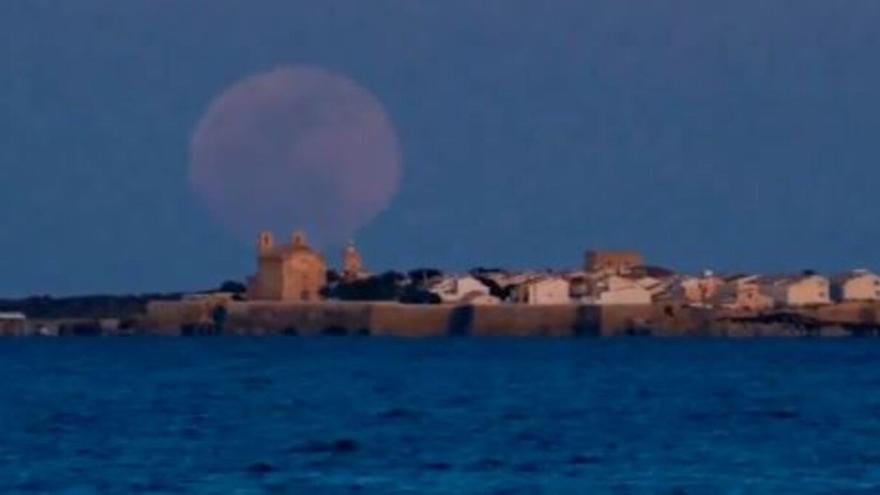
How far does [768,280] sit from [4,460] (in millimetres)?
91978

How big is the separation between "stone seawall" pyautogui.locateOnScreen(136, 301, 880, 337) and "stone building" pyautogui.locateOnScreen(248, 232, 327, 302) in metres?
0.63

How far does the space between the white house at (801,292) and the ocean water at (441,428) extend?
4699 cm

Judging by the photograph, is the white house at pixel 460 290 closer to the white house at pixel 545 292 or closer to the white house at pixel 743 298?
the white house at pixel 545 292

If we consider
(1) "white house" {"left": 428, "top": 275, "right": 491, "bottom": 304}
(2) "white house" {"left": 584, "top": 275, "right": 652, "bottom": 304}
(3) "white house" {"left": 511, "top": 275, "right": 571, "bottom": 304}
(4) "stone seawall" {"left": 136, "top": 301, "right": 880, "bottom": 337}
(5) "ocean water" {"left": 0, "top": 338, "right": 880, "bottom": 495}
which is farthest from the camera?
(1) "white house" {"left": 428, "top": 275, "right": 491, "bottom": 304}

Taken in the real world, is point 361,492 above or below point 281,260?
below

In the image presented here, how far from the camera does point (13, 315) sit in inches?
5679

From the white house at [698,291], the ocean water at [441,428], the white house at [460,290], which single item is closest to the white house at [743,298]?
the white house at [698,291]

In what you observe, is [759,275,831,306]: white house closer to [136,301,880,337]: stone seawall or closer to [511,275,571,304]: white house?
[136,301,880,337]: stone seawall

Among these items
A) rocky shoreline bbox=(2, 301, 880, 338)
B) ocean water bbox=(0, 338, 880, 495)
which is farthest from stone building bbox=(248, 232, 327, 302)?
ocean water bbox=(0, 338, 880, 495)

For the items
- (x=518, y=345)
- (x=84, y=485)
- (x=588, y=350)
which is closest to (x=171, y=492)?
(x=84, y=485)

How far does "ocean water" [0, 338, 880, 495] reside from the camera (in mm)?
30281

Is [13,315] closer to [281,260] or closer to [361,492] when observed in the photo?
[281,260]

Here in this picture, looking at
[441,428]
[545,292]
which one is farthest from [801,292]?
[441,428]

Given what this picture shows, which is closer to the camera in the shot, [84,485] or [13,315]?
[84,485]
